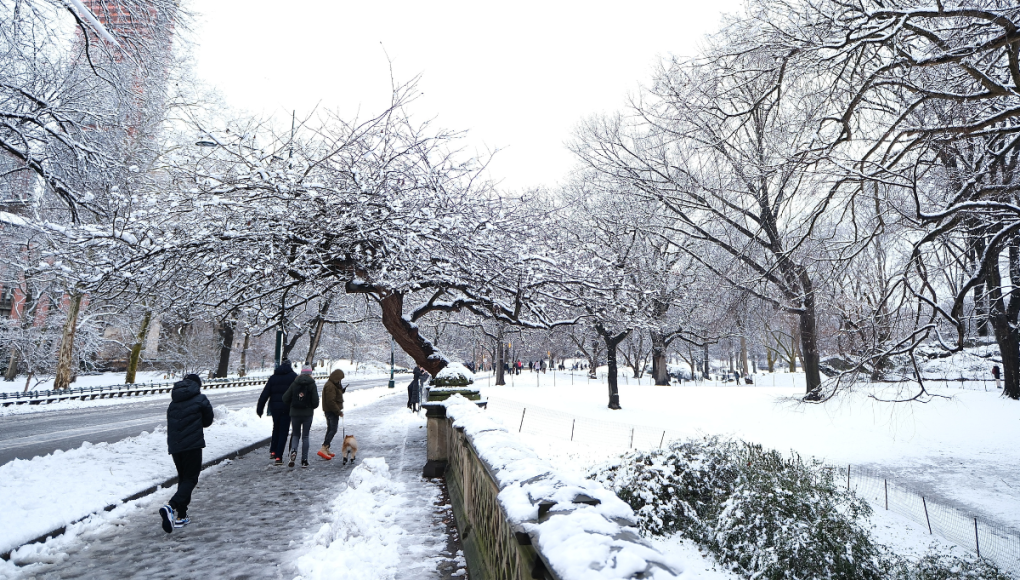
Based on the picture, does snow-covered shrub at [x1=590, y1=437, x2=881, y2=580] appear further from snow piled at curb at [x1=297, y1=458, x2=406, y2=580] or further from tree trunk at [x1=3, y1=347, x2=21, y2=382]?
tree trunk at [x1=3, y1=347, x2=21, y2=382]

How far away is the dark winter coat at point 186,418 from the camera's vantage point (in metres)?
6.20

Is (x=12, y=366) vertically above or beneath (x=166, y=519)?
above

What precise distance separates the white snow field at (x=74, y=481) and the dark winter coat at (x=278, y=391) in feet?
4.50

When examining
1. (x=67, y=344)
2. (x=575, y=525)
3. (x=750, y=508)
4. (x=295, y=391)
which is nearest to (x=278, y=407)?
(x=295, y=391)

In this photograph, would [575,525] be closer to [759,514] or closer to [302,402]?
[759,514]

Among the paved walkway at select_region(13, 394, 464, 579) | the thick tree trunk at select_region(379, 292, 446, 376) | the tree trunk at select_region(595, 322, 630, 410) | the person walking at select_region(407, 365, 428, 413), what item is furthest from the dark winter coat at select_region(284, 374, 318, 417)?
the tree trunk at select_region(595, 322, 630, 410)

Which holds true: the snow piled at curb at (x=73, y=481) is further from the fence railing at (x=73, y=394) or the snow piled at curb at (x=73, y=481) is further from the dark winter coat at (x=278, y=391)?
the fence railing at (x=73, y=394)

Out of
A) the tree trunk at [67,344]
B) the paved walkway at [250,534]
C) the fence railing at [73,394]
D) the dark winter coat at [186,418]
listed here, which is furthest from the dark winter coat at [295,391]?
the tree trunk at [67,344]

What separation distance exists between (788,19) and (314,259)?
8.67 metres

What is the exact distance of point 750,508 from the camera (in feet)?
23.3

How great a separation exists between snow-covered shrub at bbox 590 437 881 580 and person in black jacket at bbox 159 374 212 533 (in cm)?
589

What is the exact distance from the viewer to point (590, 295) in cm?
1354

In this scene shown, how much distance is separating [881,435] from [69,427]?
2428 cm

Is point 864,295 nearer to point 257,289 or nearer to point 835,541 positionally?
point 835,541
